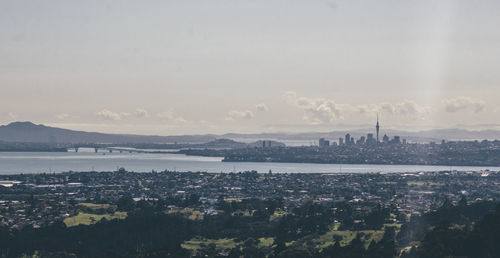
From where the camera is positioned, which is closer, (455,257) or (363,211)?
(455,257)

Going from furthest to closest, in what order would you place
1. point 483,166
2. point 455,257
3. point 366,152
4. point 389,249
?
point 366,152, point 483,166, point 389,249, point 455,257

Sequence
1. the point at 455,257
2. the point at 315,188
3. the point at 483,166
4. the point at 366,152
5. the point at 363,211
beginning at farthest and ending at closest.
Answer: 1. the point at 366,152
2. the point at 483,166
3. the point at 315,188
4. the point at 363,211
5. the point at 455,257

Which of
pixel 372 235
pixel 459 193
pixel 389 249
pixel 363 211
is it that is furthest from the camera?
pixel 459 193

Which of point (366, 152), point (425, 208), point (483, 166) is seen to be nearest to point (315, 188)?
point (425, 208)

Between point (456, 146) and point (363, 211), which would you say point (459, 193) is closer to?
point (363, 211)

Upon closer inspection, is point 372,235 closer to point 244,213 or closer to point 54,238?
point 244,213

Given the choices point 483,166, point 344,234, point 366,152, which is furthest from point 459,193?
point 366,152
